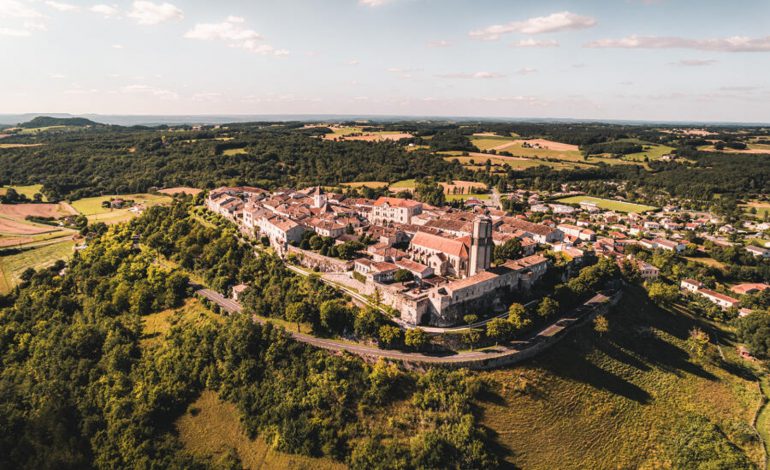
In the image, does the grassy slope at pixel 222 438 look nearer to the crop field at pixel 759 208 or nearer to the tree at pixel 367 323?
the tree at pixel 367 323

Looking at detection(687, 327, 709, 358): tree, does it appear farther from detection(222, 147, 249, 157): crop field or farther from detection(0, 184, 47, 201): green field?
detection(0, 184, 47, 201): green field

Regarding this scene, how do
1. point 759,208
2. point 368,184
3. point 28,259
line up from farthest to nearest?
point 368,184 < point 759,208 < point 28,259

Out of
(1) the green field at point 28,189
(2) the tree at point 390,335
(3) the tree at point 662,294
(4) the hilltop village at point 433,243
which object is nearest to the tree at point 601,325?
(4) the hilltop village at point 433,243

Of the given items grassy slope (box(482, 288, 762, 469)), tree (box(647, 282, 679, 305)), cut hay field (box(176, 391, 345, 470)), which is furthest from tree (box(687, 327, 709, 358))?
cut hay field (box(176, 391, 345, 470))

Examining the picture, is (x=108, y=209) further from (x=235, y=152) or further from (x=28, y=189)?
(x=235, y=152)

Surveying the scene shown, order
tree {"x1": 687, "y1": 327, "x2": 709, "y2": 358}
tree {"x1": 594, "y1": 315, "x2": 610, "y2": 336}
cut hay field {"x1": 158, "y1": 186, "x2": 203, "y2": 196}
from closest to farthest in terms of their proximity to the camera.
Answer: tree {"x1": 594, "y1": 315, "x2": 610, "y2": 336}
tree {"x1": 687, "y1": 327, "x2": 709, "y2": 358}
cut hay field {"x1": 158, "y1": 186, "x2": 203, "y2": 196}

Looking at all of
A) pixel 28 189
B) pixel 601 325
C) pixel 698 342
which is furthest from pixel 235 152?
pixel 698 342
